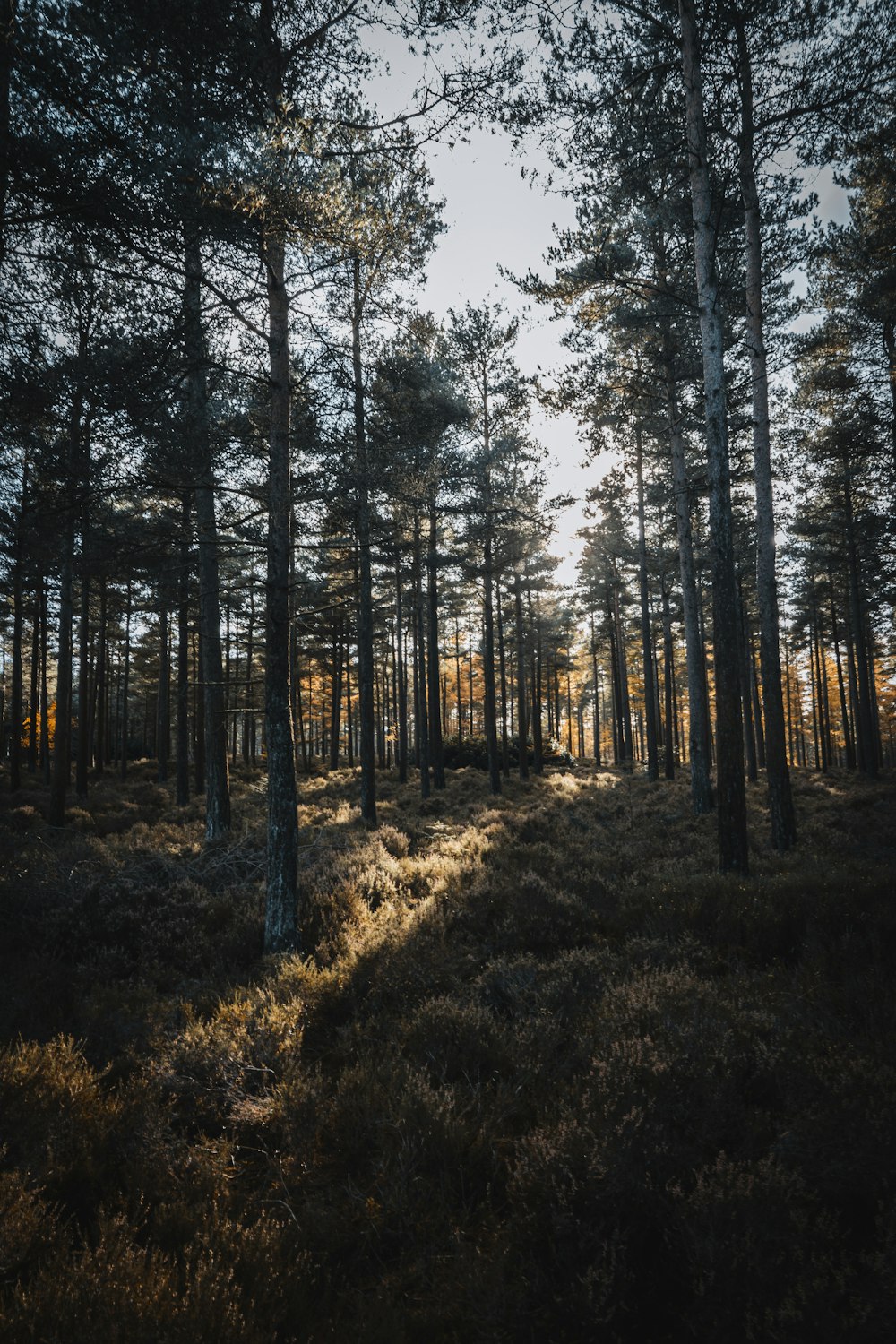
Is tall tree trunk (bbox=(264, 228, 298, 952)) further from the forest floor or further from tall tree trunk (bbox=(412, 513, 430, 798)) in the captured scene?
tall tree trunk (bbox=(412, 513, 430, 798))

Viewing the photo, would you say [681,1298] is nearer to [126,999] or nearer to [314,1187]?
[314,1187]

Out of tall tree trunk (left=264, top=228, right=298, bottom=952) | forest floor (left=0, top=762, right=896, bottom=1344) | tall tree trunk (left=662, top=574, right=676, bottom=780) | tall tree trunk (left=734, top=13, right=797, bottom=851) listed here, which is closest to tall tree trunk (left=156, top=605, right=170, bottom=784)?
forest floor (left=0, top=762, right=896, bottom=1344)

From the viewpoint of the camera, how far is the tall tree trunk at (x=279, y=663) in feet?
21.9

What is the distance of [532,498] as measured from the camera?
1855 centimetres

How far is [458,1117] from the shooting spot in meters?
3.52

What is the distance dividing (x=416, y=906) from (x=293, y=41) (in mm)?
10882

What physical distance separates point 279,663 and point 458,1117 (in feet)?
15.9

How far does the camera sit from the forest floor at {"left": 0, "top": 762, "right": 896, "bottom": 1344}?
7.94ft

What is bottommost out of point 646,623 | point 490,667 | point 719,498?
point 490,667

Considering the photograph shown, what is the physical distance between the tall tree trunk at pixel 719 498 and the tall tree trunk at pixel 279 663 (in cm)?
610

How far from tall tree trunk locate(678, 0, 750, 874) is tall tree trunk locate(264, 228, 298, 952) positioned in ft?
20.0

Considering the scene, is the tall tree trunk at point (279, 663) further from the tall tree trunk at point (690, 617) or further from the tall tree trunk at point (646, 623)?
the tall tree trunk at point (646, 623)

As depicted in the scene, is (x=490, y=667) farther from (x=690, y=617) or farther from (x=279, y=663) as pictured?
(x=279, y=663)

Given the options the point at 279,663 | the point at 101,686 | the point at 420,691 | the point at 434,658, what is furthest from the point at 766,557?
the point at 101,686
